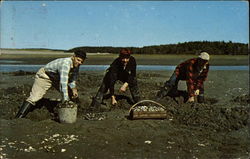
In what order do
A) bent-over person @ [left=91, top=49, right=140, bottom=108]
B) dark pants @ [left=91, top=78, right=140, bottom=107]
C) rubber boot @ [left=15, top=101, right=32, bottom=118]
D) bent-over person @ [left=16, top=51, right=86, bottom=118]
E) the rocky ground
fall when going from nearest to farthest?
the rocky ground, bent-over person @ [left=16, top=51, right=86, bottom=118], rubber boot @ [left=15, top=101, right=32, bottom=118], bent-over person @ [left=91, top=49, right=140, bottom=108], dark pants @ [left=91, top=78, right=140, bottom=107]

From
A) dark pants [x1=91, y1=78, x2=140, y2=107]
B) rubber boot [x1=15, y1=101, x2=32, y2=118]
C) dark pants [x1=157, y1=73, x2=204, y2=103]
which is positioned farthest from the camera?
dark pants [x1=157, y1=73, x2=204, y2=103]

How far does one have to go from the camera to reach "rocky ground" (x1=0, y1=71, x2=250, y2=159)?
5129 millimetres

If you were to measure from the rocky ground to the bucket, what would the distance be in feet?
0.40

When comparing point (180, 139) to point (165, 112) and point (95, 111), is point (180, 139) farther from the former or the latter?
point (95, 111)

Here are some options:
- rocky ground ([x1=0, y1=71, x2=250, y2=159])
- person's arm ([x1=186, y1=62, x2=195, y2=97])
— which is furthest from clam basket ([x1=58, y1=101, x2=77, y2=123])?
person's arm ([x1=186, y1=62, x2=195, y2=97])

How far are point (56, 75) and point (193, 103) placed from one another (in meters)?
3.54

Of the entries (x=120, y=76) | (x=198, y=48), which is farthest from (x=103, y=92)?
(x=198, y=48)

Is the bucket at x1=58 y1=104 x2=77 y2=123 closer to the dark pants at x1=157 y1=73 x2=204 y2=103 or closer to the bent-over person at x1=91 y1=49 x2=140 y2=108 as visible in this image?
the bent-over person at x1=91 y1=49 x2=140 y2=108

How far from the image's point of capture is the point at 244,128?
6.84 m

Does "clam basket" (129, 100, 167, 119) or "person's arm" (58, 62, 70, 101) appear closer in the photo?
"person's arm" (58, 62, 70, 101)

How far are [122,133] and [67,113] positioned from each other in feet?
3.88

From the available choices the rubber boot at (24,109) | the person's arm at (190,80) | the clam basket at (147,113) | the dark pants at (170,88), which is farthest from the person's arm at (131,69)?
the rubber boot at (24,109)

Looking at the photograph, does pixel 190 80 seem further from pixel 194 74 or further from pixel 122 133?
pixel 122 133

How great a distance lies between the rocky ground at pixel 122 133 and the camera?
5.13 metres
